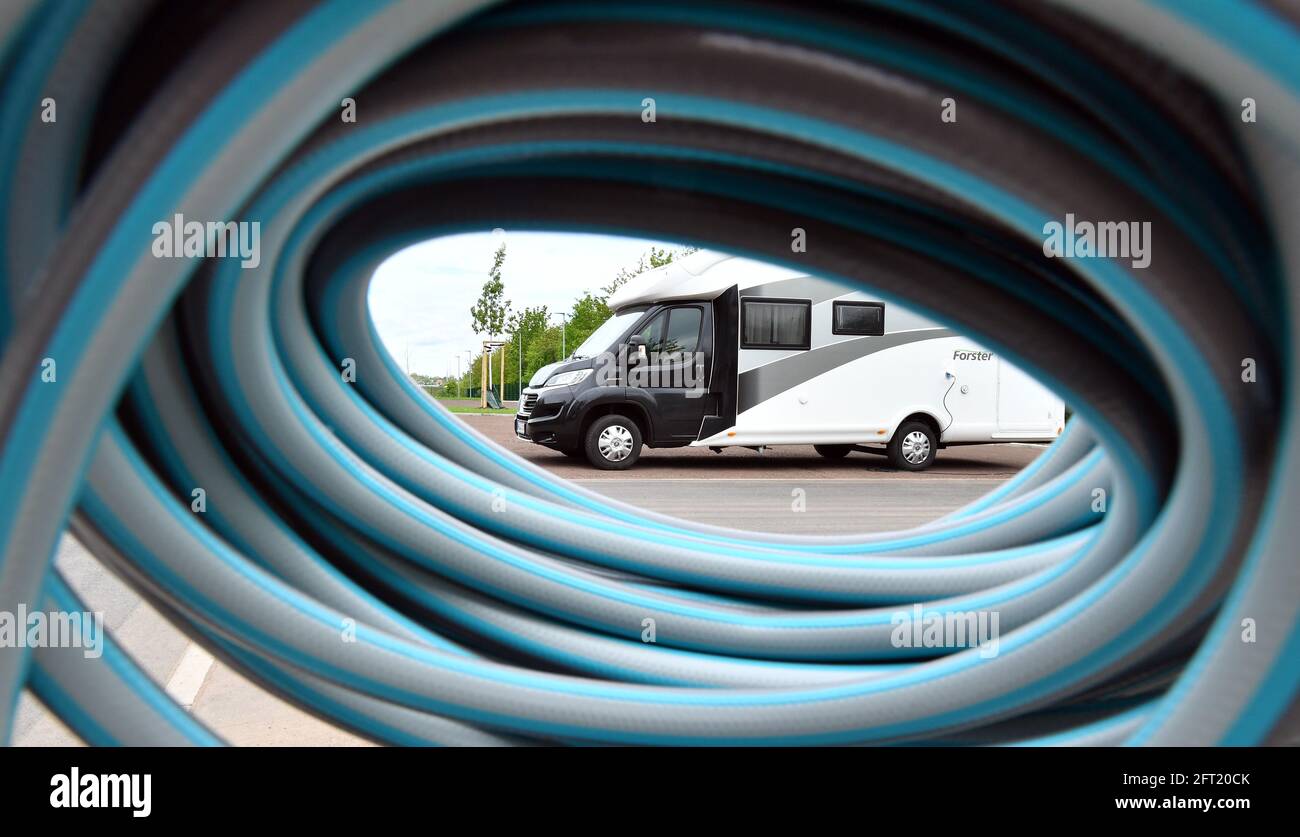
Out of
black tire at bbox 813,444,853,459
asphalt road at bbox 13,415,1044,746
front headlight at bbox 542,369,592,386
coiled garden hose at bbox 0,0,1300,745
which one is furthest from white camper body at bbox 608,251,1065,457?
coiled garden hose at bbox 0,0,1300,745

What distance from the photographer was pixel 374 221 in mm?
1048

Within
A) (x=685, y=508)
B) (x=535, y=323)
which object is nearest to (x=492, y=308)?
(x=535, y=323)

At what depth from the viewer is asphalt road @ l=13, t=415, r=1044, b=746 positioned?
→ 86.7 inches

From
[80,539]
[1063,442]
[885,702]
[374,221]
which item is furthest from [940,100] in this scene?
[1063,442]

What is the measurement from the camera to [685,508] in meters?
6.13

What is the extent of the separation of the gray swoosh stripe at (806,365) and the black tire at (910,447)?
871 millimetres

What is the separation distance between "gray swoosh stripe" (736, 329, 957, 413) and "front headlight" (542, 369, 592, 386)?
1.50 metres

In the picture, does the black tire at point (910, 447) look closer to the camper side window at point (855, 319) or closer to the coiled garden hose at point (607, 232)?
the camper side window at point (855, 319)

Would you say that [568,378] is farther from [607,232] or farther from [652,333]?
[607,232]

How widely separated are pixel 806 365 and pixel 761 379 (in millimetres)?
507

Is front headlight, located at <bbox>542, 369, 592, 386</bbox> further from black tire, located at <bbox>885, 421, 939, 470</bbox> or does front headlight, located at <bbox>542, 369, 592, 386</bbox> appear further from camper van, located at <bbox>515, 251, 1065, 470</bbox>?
black tire, located at <bbox>885, 421, 939, 470</bbox>

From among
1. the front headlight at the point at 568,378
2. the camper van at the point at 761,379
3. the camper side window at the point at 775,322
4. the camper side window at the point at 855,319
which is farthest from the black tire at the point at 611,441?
the camper side window at the point at 855,319

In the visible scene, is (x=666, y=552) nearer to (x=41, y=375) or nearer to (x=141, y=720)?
(x=141, y=720)

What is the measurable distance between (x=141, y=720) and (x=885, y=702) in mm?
911
